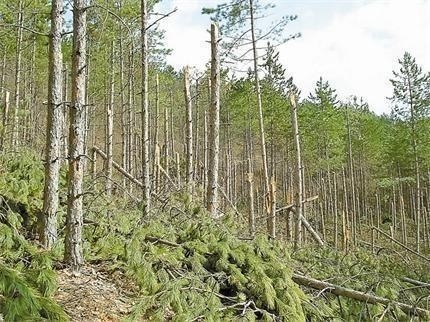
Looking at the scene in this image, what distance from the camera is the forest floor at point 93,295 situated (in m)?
4.23

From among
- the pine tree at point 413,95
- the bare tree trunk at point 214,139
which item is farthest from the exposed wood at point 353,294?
the pine tree at point 413,95

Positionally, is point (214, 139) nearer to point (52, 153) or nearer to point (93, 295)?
point (52, 153)

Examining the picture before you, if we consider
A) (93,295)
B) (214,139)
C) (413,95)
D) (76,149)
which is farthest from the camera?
(413,95)

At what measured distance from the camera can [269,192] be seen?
12.5 meters

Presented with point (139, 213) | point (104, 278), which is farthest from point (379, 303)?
point (139, 213)

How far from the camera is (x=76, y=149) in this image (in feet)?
15.6

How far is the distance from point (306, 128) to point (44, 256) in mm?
23804

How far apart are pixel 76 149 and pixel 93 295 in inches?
54.9

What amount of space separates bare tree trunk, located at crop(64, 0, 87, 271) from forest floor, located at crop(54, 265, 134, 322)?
0.18 metres

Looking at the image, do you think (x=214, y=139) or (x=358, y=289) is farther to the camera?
(x=214, y=139)

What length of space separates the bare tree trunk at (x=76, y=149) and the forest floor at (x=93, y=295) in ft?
0.60

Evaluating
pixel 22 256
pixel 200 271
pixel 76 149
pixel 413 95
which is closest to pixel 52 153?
pixel 76 149

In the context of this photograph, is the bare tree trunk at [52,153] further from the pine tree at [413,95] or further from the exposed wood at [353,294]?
the pine tree at [413,95]

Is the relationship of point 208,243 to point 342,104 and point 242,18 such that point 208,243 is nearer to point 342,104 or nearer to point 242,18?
point 242,18
